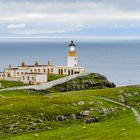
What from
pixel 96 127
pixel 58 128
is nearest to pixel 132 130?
pixel 96 127

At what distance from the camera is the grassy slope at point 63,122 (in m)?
62.3

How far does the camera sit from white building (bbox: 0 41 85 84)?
15350 cm

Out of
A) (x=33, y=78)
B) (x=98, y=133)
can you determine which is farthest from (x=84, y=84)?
(x=98, y=133)

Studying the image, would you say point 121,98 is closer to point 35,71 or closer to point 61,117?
point 61,117

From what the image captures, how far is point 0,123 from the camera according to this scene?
75.5m

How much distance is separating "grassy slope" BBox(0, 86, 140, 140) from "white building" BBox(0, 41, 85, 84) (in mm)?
45452

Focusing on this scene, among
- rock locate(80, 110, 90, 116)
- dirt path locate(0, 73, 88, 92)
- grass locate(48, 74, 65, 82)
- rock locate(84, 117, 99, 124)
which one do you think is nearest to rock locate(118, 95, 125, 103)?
rock locate(80, 110, 90, 116)

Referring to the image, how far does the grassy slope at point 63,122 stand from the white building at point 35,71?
45.5 meters

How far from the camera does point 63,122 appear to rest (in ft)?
266

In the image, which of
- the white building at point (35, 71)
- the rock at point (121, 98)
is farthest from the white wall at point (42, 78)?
the rock at point (121, 98)

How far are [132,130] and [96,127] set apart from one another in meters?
9.86

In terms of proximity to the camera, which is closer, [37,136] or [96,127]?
[37,136]

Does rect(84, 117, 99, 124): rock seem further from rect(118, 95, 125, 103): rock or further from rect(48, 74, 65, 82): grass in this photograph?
rect(48, 74, 65, 82): grass

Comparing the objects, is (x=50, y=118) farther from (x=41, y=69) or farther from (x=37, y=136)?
(x=41, y=69)
